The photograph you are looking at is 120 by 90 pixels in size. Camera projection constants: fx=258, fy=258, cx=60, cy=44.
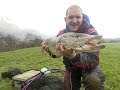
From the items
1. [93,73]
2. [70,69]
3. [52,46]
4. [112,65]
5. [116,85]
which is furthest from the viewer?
[112,65]

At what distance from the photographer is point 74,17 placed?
16.4 feet

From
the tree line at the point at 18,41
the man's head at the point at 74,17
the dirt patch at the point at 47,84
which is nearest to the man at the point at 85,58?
the man's head at the point at 74,17

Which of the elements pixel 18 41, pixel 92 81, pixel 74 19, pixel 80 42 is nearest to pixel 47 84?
pixel 92 81

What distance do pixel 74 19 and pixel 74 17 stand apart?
40 mm

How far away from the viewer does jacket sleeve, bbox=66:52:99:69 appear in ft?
15.6

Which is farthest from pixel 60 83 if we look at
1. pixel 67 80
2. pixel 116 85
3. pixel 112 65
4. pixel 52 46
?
pixel 112 65

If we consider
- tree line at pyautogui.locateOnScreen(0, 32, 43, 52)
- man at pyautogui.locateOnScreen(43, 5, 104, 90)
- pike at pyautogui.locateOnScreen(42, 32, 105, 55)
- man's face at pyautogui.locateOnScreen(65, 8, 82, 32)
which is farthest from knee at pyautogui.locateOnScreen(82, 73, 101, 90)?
tree line at pyautogui.locateOnScreen(0, 32, 43, 52)

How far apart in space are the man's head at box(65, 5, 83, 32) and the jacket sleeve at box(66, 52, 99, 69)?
2.16 ft

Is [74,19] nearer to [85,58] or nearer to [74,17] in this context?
[74,17]

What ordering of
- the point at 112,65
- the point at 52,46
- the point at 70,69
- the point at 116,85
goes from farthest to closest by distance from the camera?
the point at 112,65
the point at 116,85
the point at 70,69
the point at 52,46

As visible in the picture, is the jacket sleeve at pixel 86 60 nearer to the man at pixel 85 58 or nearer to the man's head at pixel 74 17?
the man at pixel 85 58

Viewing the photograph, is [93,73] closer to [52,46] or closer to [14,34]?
[52,46]

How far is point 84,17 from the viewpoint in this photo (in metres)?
5.32

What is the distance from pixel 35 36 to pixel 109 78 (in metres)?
16.2
